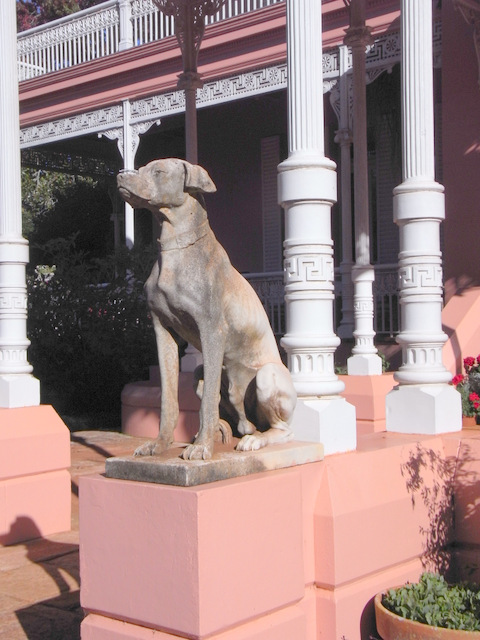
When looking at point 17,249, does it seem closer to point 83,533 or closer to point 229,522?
point 83,533

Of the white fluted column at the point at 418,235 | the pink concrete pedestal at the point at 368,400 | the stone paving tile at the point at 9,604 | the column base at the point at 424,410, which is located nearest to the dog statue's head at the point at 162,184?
the white fluted column at the point at 418,235

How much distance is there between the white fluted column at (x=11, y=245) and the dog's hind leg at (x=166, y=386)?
2621 millimetres

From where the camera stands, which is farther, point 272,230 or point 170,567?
point 272,230

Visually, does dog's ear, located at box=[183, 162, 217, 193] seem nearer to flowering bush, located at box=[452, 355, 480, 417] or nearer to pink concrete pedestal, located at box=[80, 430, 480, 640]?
pink concrete pedestal, located at box=[80, 430, 480, 640]

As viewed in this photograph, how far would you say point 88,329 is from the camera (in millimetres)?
12031

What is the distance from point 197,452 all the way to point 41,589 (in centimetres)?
197

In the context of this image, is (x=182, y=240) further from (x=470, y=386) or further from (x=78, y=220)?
(x=78, y=220)

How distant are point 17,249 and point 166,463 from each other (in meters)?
3.24

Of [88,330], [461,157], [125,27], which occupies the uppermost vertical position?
[125,27]

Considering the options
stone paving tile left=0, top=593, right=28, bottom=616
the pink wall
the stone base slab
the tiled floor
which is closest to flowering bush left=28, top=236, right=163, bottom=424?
the pink wall

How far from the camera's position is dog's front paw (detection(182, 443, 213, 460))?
3.32 m

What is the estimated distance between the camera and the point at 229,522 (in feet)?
10.5

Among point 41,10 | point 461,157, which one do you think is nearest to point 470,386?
point 461,157

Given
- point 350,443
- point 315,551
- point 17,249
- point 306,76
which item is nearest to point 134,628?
point 315,551
